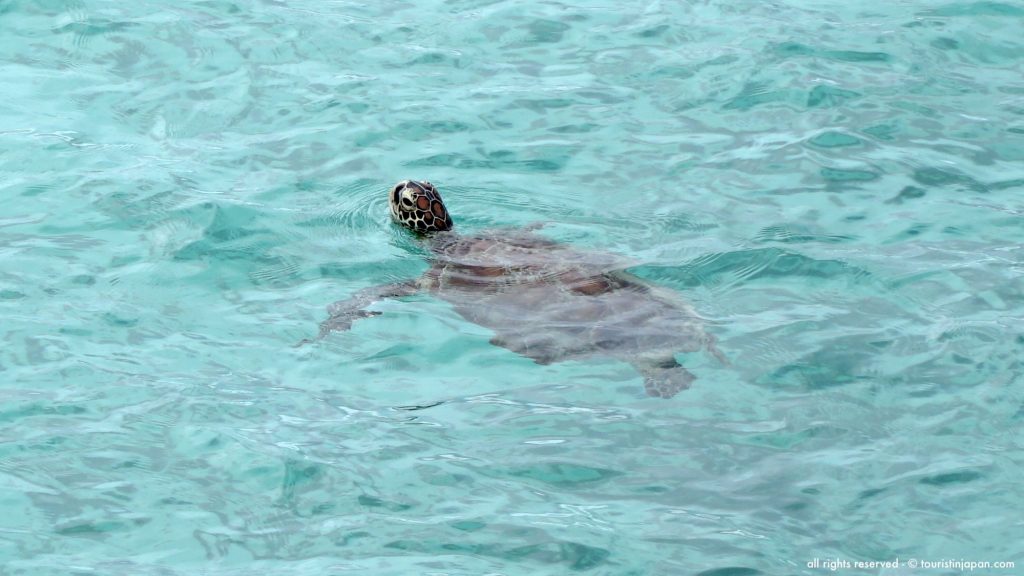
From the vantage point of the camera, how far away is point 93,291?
25.5ft

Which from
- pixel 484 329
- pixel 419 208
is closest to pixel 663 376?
pixel 484 329

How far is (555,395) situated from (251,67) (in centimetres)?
594

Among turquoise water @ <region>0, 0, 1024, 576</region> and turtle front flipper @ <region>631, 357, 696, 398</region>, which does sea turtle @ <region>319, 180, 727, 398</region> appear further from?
turquoise water @ <region>0, 0, 1024, 576</region>

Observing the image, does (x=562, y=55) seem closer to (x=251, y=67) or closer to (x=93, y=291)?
(x=251, y=67)

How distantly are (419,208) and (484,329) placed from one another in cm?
150

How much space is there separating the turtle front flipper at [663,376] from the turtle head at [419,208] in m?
2.35

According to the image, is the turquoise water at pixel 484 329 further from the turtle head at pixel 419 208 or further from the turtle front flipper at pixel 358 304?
the turtle head at pixel 419 208

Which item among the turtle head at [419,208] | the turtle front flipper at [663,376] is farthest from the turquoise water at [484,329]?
the turtle head at [419,208]

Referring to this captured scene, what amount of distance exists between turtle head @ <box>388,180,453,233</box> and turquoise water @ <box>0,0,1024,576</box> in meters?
0.24

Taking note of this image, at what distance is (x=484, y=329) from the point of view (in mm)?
7492

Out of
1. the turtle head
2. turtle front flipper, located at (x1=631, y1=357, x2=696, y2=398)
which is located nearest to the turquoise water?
turtle front flipper, located at (x1=631, y1=357, x2=696, y2=398)

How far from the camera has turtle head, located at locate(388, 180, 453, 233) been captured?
28.1ft

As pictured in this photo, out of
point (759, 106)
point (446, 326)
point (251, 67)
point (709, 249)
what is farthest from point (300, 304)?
point (759, 106)

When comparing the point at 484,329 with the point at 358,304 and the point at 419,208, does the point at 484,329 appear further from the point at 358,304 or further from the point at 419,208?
the point at 419,208
